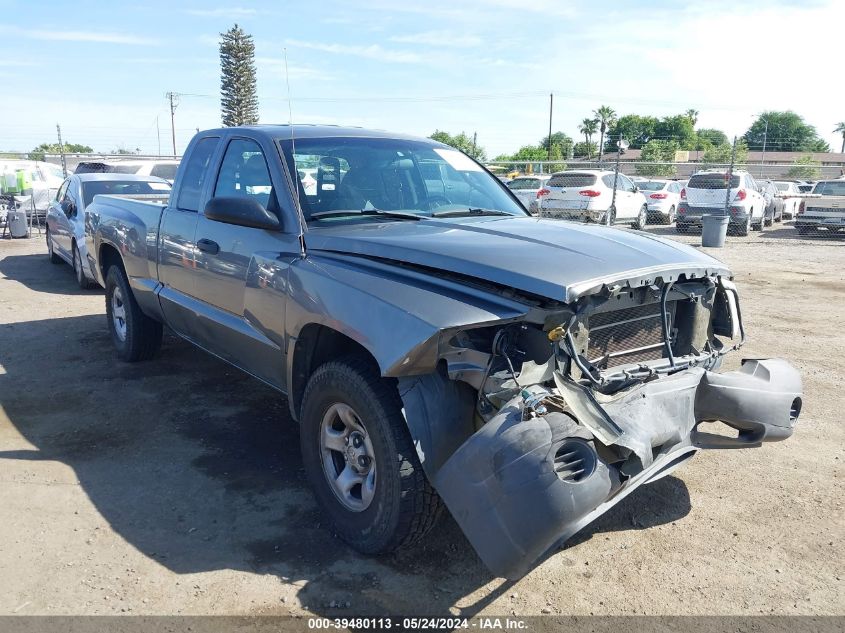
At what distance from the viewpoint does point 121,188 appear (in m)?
10.4

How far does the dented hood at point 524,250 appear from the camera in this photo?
2896mm

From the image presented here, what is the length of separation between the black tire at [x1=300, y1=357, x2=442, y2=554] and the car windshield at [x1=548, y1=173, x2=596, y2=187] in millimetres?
15089

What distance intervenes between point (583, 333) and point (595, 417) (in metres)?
0.41

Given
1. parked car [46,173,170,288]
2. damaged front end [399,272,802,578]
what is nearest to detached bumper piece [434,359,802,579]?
damaged front end [399,272,802,578]

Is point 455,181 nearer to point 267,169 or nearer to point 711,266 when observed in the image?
point 267,169


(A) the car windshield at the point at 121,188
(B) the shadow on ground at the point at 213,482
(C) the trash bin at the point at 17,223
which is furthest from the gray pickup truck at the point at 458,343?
(C) the trash bin at the point at 17,223

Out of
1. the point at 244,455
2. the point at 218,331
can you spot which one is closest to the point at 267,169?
the point at 218,331

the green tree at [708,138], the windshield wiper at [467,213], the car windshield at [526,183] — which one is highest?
the green tree at [708,138]

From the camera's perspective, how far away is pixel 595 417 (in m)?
2.73

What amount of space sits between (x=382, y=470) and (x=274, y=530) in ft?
2.82

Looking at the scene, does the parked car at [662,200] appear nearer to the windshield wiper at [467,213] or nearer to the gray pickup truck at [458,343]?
the windshield wiper at [467,213]

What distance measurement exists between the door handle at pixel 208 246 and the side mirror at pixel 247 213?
54cm

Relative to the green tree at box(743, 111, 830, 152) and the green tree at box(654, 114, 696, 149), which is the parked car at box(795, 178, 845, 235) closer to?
the green tree at box(654, 114, 696, 149)

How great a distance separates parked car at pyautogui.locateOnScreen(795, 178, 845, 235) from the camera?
18.2 meters
